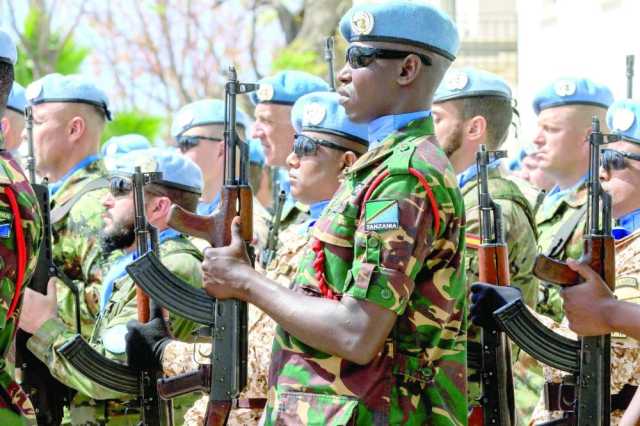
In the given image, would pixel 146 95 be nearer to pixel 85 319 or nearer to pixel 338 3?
pixel 338 3

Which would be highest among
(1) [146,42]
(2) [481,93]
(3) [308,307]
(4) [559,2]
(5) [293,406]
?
(1) [146,42]

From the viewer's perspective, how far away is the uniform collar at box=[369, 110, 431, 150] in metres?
4.82

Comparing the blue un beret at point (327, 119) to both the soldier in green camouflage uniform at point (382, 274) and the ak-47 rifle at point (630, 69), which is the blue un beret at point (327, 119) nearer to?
the soldier in green camouflage uniform at point (382, 274)

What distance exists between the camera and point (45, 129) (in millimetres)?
9211

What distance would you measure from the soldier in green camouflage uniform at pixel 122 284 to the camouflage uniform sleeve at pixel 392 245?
260 centimetres

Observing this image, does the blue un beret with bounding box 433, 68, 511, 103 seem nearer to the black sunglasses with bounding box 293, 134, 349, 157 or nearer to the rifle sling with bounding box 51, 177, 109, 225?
the black sunglasses with bounding box 293, 134, 349, 157

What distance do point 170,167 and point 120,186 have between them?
0.93 feet

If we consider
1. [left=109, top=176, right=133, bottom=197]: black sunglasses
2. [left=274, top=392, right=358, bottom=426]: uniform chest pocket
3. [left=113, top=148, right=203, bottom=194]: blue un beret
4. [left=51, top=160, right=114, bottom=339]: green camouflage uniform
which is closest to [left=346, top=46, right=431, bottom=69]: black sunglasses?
[left=274, top=392, right=358, bottom=426]: uniform chest pocket

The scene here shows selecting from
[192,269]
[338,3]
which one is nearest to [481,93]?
[192,269]

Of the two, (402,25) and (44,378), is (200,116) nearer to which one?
(44,378)

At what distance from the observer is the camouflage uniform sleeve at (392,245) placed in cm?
446

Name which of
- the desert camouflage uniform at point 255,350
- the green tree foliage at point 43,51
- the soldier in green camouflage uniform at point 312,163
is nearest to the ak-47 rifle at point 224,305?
the desert camouflage uniform at point 255,350

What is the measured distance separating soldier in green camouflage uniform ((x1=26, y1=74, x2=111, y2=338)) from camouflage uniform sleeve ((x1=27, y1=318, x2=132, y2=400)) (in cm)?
122

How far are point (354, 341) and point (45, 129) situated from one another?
16.9 ft
